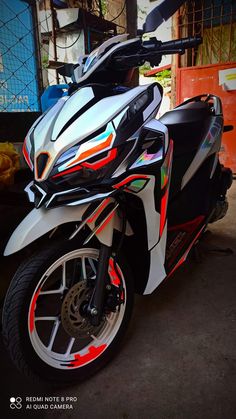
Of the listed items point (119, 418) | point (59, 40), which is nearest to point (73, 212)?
point (119, 418)

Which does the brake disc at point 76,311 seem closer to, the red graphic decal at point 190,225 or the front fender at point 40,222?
the front fender at point 40,222

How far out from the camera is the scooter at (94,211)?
37.2 inches

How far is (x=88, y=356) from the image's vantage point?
1158mm

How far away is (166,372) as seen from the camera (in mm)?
1171

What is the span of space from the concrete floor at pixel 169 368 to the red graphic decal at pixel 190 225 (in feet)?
1.23

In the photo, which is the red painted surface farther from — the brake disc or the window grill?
the brake disc

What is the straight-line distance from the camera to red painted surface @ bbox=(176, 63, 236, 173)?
13.1 ft

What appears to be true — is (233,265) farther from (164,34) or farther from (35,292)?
(164,34)

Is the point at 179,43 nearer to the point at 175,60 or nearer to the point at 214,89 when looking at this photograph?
the point at 214,89

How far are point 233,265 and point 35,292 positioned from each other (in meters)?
1.39

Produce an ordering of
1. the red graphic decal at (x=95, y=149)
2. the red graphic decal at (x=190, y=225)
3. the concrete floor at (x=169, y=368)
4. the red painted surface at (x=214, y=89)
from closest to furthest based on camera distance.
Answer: the red graphic decal at (x=95, y=149) < the concrete floor at (x=169, y=368) < the red graphic decal at (x=190, y=225) < the red painted surface at (x=214, y=89)

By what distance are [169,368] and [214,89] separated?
3.82 meters

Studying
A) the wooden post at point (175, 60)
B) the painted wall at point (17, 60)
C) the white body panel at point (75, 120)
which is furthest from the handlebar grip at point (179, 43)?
the wooden post at point (175, 60)

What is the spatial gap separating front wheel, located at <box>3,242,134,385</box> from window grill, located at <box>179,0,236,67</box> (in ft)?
13.1
